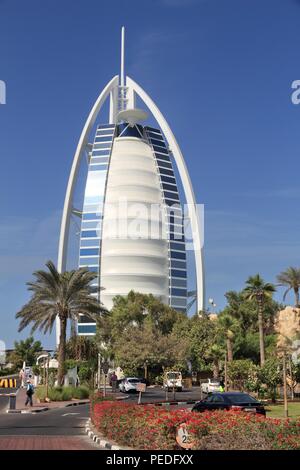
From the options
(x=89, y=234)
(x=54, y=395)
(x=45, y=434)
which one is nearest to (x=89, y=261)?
(x=89, y=234)

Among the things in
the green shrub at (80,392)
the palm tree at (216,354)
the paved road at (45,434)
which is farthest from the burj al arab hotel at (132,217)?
the paved road at (45,434)

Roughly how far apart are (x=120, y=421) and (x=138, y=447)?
149 cm

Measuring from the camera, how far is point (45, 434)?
1862 cm

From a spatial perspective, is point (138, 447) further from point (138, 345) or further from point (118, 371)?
point (118, 371)

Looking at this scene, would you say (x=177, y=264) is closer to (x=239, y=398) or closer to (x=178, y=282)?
(x=178, y=282)

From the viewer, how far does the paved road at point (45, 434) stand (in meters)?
15.5

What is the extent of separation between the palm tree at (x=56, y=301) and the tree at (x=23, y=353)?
62.3 metres

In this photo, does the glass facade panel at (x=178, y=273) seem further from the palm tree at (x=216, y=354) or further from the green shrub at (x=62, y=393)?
the green shrub at (x=62, y=393)

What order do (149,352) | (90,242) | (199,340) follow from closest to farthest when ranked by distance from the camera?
(149,352) → (199,340) → (90,242)

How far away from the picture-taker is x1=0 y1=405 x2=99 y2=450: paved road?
1546 cm

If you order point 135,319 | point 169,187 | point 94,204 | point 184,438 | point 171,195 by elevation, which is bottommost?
point 184,438

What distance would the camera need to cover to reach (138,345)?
66.4 meters

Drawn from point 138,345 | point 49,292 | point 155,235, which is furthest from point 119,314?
point 155,235

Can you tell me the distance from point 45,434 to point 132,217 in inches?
A: 3954
